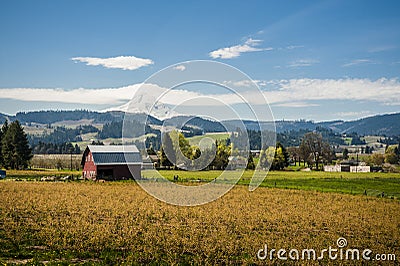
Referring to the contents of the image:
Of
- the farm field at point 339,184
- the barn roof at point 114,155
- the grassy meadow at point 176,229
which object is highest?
the barn roof at point 114,155

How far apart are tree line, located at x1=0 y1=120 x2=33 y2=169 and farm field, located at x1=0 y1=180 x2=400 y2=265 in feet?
173

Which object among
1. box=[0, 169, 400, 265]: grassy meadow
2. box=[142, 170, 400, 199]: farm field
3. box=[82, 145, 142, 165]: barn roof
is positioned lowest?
box=[142, 170, 400, 199]: farm field

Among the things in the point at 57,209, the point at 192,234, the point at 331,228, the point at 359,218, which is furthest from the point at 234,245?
the point at 57,209

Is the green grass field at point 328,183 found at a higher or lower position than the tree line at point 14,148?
lower

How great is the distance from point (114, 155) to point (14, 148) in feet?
102

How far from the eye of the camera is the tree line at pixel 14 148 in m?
82.5

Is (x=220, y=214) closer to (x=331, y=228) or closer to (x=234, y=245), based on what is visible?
(x=331, y=228)

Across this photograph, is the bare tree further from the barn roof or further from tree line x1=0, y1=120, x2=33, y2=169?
tree line x1=0, y1=120, x2=33, y2=169

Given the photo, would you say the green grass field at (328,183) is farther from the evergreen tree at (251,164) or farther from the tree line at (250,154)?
the evergreen tree at (251,164)

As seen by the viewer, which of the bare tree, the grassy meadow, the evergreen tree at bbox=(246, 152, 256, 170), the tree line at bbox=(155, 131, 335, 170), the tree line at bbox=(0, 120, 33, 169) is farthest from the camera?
the bare tree

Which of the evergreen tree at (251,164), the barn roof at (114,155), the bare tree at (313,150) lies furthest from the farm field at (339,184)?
the bare tree at (313,150)

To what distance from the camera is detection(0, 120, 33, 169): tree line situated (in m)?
82.5

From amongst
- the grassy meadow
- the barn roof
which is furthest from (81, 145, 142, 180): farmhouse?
the grassy meadow

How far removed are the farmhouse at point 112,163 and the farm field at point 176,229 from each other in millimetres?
26585
